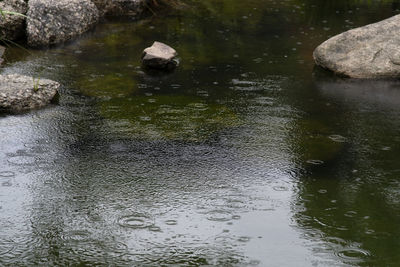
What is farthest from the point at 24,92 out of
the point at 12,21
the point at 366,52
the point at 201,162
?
the point at 366,52

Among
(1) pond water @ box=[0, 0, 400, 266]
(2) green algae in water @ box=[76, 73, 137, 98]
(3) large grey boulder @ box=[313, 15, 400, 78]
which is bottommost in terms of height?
(2) green algae in water @ box=[76, 73, 137, 98]

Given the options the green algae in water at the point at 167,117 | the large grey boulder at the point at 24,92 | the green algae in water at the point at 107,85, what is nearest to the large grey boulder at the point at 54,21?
the green algae in water at the point at 107,85

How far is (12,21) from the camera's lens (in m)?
8.55

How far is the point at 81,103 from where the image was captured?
21.6 ft

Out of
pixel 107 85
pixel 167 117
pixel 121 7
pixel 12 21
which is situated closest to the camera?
pixel 167 117

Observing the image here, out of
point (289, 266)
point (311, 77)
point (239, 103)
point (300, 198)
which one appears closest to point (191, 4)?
point (311, 77)

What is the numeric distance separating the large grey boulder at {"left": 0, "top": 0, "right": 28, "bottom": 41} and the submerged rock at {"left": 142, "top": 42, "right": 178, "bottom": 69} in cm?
215

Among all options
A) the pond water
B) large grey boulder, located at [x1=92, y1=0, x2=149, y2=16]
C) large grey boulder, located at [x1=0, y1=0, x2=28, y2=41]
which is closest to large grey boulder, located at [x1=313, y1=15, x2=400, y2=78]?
the pond water

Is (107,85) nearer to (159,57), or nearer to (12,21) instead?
(159,57)

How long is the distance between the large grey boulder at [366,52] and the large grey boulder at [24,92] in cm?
371

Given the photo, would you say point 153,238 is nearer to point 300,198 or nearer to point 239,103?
point 300,198

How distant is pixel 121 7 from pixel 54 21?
1.97 meters

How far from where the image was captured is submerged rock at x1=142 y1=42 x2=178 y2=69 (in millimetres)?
7688

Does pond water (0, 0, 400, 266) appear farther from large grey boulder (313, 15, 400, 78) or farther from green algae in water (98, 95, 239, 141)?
large grey boulder (313, 15, 400, 78)
